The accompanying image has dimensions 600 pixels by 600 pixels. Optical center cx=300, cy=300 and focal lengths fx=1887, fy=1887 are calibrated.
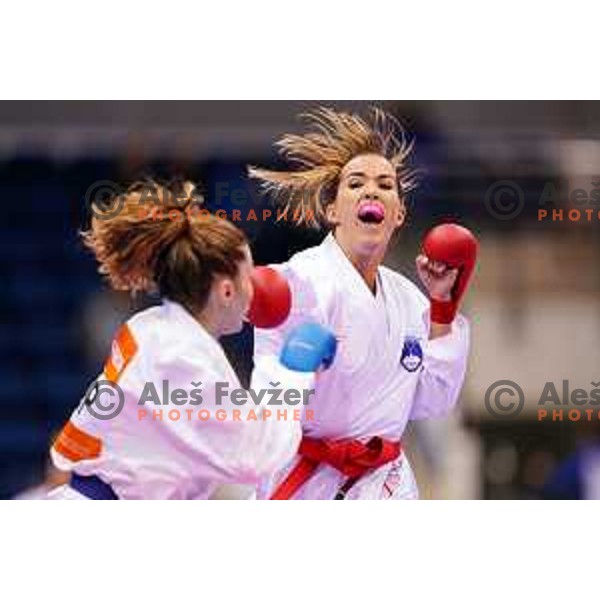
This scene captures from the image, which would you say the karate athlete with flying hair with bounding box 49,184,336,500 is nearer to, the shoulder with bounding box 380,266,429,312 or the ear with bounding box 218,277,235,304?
the ear with bounding box 218,277,235,304

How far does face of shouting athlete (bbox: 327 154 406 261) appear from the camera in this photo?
11.1ft

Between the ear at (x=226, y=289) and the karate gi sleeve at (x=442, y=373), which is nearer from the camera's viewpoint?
the ear at (x=226, y=289)

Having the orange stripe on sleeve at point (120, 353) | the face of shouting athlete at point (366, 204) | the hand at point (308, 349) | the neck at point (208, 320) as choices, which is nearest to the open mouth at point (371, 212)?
the face of shouting athlete at point (366, 204)

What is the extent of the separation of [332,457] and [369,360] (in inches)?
7.4

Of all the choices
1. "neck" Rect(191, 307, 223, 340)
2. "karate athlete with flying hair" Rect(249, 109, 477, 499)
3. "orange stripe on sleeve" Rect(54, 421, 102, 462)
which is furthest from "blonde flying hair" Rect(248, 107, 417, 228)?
"orange stripe on sleeve" Rect(54, 421, 102, 462)

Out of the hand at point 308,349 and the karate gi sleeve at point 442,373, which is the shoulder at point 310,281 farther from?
the karate gi sleeve at point 442,373

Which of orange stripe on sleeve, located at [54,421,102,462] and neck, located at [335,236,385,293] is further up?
neck, located at [335,236,385,293]

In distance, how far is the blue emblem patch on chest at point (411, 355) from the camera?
3.44 m

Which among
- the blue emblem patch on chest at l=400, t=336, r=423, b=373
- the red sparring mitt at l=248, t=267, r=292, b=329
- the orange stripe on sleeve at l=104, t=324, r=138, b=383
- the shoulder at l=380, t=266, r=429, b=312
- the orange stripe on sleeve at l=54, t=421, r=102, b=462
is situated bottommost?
the orange stripe on sleeve at l=54, t=421, r=102, b=462

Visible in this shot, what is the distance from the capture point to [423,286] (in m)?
3.44

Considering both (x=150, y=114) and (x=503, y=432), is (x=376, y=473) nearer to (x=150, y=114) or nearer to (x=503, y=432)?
(x=503, y=432)

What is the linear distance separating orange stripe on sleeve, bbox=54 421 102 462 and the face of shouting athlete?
571mm

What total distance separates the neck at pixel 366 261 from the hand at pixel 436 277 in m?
0.08

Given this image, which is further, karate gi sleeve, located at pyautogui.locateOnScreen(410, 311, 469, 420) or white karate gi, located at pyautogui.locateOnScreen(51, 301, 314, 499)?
karate gi sleeve, located at pyautogui.locateOnScreen(410, 311, 469, 420)
